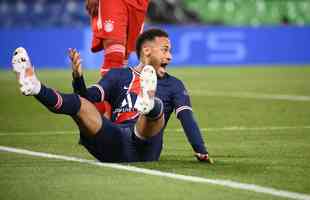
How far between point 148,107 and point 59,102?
0.64m

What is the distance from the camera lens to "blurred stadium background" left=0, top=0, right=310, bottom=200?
6.57 metres

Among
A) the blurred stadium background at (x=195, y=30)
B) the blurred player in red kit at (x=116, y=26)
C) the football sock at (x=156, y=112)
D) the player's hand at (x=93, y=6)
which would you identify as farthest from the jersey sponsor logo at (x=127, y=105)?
the blurred stadium background at (x=195, y=30)

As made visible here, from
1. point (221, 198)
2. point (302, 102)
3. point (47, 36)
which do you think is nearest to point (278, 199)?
point (221, 198)

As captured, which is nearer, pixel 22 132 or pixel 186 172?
pixel 186 172

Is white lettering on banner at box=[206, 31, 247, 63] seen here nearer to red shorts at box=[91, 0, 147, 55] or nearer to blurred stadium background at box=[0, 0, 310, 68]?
blurred stadium background at box=[0, 0, 310, 68]

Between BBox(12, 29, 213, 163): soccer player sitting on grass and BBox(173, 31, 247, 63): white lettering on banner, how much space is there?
16.3m

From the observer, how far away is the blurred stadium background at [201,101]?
21.6 feet

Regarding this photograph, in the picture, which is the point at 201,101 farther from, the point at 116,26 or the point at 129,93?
the point at 129,93

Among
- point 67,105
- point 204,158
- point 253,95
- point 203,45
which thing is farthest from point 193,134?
point 203,45

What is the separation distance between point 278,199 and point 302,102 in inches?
324

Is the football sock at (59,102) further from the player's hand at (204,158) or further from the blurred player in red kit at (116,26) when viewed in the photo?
the blurred player in red kit at (116,26)

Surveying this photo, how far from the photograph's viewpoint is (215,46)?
2472cm

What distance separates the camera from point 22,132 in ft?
34.1

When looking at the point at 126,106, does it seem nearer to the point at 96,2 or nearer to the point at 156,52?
the point at 156,52
